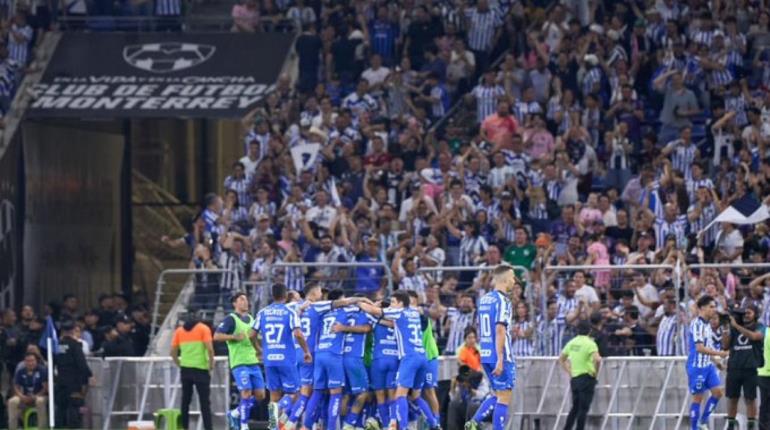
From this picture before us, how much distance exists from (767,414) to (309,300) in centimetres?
577

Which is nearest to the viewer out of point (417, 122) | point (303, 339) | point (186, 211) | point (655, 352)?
point (303, 339)

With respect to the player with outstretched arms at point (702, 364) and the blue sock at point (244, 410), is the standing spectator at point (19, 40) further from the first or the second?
the player with outstretched arms at point (702, 364)

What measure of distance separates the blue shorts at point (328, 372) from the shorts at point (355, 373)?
9 centimetres

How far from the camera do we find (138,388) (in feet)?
105

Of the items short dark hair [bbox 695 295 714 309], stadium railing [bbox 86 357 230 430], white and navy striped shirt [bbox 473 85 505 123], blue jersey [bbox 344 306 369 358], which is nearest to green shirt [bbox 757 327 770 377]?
short dark hair [bbox 695 295 714 309]

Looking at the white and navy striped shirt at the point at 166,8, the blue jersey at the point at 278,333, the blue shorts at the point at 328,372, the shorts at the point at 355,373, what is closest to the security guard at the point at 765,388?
the shorts at the point at 355,373

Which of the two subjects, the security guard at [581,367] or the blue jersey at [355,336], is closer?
the blue jersey at [355,336]

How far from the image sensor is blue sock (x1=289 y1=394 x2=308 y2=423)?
26516 mm

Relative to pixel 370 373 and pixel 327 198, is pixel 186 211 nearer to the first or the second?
pixel 327 198

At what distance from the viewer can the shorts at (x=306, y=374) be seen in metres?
26.7

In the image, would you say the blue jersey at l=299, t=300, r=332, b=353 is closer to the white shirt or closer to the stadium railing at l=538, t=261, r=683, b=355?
the stadium railing at l=538, t=261, r=683, b=355

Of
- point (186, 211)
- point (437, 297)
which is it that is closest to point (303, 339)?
point (437, 297)

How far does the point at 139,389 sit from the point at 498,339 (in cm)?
966

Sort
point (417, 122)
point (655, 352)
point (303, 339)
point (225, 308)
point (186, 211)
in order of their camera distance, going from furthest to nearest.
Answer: point (186, 211) < point (417, 122) < point (225, 308) < point (655, 352) < point (303, 339)
